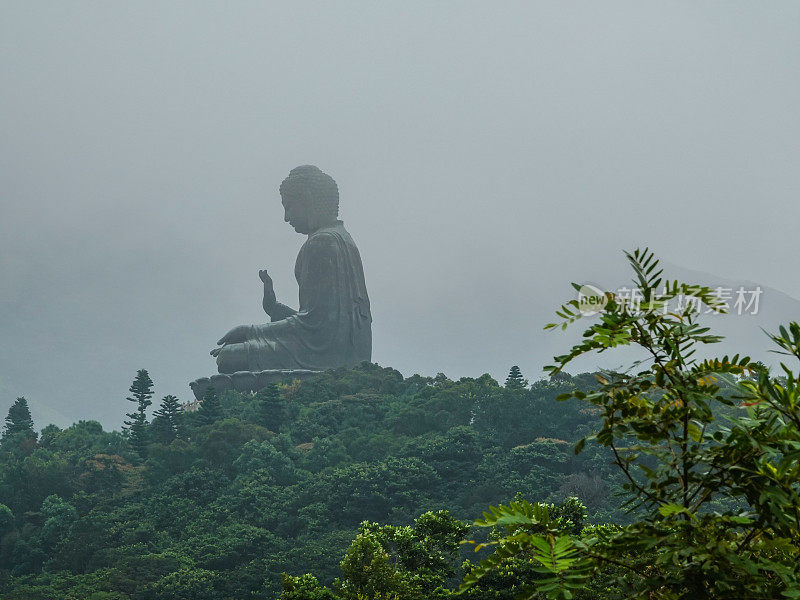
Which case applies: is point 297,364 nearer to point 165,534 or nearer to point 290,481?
point 290,481

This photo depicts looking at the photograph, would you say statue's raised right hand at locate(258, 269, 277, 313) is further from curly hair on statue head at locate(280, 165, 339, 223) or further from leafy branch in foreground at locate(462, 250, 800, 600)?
leafy branch in foreground at locate(462, 250, 800, 600)

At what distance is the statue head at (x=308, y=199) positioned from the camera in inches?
1309

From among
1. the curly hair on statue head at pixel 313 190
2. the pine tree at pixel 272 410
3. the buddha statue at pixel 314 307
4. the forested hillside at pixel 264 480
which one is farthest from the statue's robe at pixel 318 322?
the pine tree at pixel 272 410

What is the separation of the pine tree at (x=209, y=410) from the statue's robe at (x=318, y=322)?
4940 mm

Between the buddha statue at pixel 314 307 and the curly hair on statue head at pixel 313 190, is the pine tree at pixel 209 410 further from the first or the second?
the curly hair on statue head at pixel 313 190

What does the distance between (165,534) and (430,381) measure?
12077 mm

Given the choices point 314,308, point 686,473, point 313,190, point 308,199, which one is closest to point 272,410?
point 314,308

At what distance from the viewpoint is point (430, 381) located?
2964 centimetres

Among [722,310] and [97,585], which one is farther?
[97,585]

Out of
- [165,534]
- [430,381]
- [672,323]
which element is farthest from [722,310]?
[430,381]

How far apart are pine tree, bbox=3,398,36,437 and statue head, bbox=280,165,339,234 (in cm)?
1061

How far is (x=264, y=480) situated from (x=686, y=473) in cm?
1930

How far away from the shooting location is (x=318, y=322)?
1293 inches

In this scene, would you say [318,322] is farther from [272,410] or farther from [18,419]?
[18,419]
